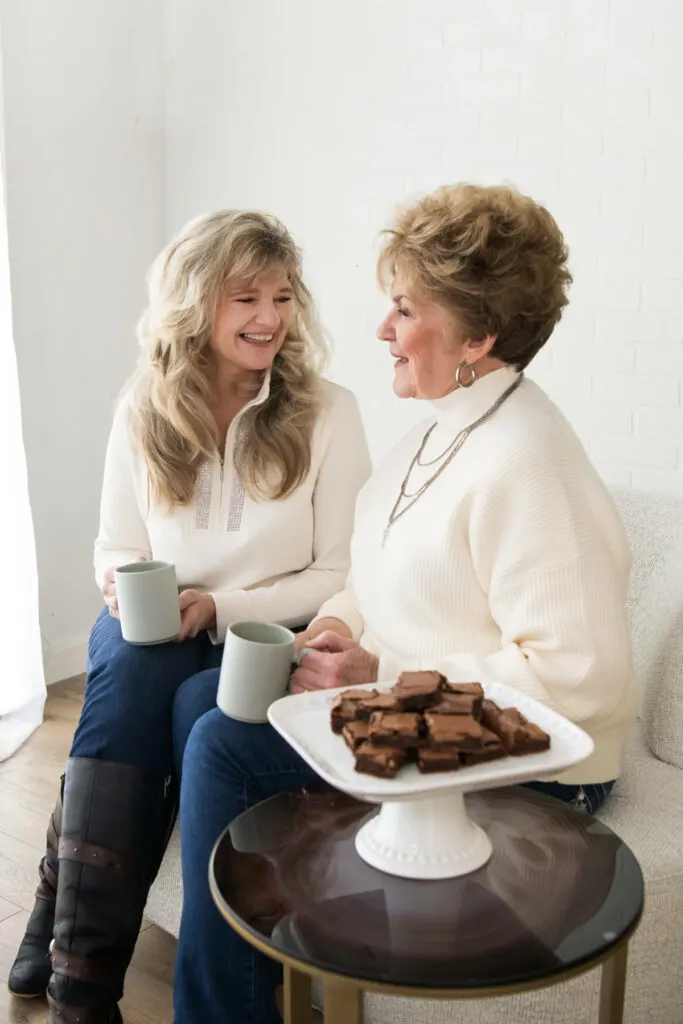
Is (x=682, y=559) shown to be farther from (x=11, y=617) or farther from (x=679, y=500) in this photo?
(x=11, y=617)

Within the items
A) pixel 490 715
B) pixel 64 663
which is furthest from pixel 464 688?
pixel 64 663

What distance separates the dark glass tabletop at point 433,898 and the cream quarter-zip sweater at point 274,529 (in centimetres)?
68

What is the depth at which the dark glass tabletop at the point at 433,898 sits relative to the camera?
41.6 inches

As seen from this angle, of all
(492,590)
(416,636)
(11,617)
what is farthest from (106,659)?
(11,617)

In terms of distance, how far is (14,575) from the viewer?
2918mm

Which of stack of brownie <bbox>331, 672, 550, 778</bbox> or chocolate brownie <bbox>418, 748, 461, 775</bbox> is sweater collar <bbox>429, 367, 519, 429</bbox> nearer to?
stack of brownie <bbox>331, 672, 550, 778</bbox>

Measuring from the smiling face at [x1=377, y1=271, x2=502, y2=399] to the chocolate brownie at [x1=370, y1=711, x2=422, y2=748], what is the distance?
2.04ft

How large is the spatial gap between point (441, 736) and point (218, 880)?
0.29 m

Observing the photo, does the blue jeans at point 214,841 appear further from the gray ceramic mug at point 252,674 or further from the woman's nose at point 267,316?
the woman's nose at point 267,316

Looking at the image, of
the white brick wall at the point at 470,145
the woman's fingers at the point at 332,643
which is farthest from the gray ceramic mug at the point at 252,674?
the white brick wall at the point at 470,145

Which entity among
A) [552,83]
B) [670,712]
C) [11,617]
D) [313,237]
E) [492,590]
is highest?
[552,83]

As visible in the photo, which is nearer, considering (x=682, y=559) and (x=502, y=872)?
(x=502, y=872)

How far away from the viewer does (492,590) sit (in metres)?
1.46

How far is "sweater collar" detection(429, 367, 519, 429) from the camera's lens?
161 centimetres
